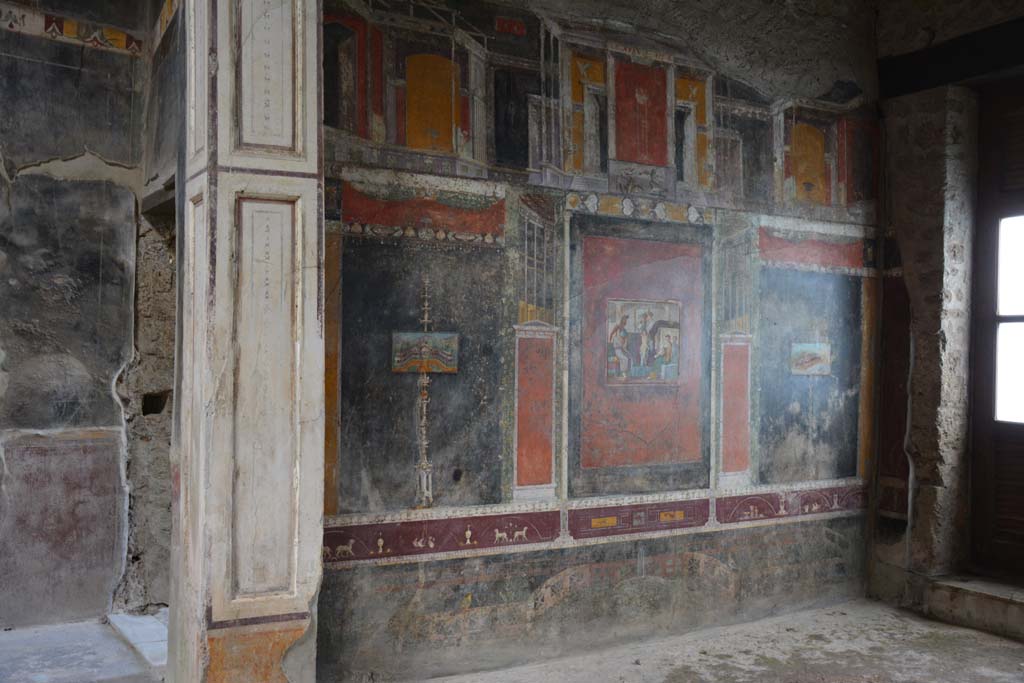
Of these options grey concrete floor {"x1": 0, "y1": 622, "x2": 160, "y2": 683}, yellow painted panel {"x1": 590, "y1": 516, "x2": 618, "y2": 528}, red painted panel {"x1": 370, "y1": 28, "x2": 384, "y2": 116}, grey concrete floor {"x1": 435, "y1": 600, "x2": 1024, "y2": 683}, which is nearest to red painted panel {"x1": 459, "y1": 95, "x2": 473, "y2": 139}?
red painted panel {"x1": 370, "y1": 28, "x2": 384, "y2": 116}

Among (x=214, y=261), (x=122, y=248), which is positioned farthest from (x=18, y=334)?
(x=214, y=261)

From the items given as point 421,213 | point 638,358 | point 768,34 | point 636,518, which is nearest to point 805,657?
point 636,518

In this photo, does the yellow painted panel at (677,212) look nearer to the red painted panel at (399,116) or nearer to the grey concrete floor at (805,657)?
the red painted panel at (399,116)

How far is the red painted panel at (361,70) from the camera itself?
11.8ft

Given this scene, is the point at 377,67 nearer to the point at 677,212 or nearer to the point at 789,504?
the point at 677,212

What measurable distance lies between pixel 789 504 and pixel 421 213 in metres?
2.71

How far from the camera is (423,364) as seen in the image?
12.3 ft

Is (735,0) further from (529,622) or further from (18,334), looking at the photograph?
(18,334)

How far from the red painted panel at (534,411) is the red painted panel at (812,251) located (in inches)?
60.6

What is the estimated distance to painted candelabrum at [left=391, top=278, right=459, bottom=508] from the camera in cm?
371

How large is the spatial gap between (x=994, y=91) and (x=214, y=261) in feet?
14.6

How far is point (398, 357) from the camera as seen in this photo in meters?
3.69

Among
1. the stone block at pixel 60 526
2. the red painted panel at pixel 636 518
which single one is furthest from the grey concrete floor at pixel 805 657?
the stone block at pixel 60 526

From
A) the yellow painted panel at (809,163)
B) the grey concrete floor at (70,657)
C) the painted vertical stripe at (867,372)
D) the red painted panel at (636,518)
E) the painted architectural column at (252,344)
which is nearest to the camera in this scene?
the painted architectural column at (252,344)
